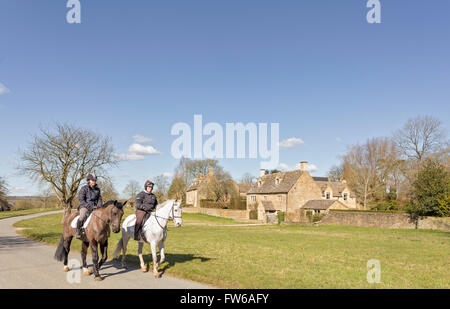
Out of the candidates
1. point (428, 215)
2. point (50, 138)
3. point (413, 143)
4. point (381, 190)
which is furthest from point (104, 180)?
point (381, 190)

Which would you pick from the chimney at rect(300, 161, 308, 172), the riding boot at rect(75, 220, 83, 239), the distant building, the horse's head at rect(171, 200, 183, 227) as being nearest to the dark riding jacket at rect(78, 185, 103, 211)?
the riding boot at rect(75, 220, 83, 239)

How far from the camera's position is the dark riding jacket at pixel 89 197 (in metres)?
10.7

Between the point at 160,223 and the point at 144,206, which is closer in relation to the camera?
the point at 160,223

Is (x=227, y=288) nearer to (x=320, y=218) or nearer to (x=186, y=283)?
(x=186, y=283)

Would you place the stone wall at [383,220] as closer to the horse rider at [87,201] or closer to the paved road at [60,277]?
the paved road at [60,277]

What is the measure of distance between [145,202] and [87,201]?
1846 mm

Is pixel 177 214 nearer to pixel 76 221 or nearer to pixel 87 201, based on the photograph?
pixel 87 201

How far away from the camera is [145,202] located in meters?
11.3

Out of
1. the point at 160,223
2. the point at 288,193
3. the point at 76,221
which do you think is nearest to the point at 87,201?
the point at 76,221

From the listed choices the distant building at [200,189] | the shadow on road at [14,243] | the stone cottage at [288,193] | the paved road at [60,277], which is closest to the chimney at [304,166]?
the stone cottage at [288,193]

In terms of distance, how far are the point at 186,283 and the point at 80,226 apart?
3.91 metres

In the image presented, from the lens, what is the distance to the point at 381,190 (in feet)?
226

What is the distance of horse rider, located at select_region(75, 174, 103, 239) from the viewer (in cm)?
1048

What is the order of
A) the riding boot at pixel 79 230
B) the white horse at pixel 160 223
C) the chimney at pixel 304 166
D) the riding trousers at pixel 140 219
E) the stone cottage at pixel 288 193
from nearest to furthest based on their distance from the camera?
the riding boot at pixel 79 230
the white horse at pixel 160 223
the riding trousers at pixel 140 219
the stone cottage at pixel 288 193
the chimney at pixel 304 166
